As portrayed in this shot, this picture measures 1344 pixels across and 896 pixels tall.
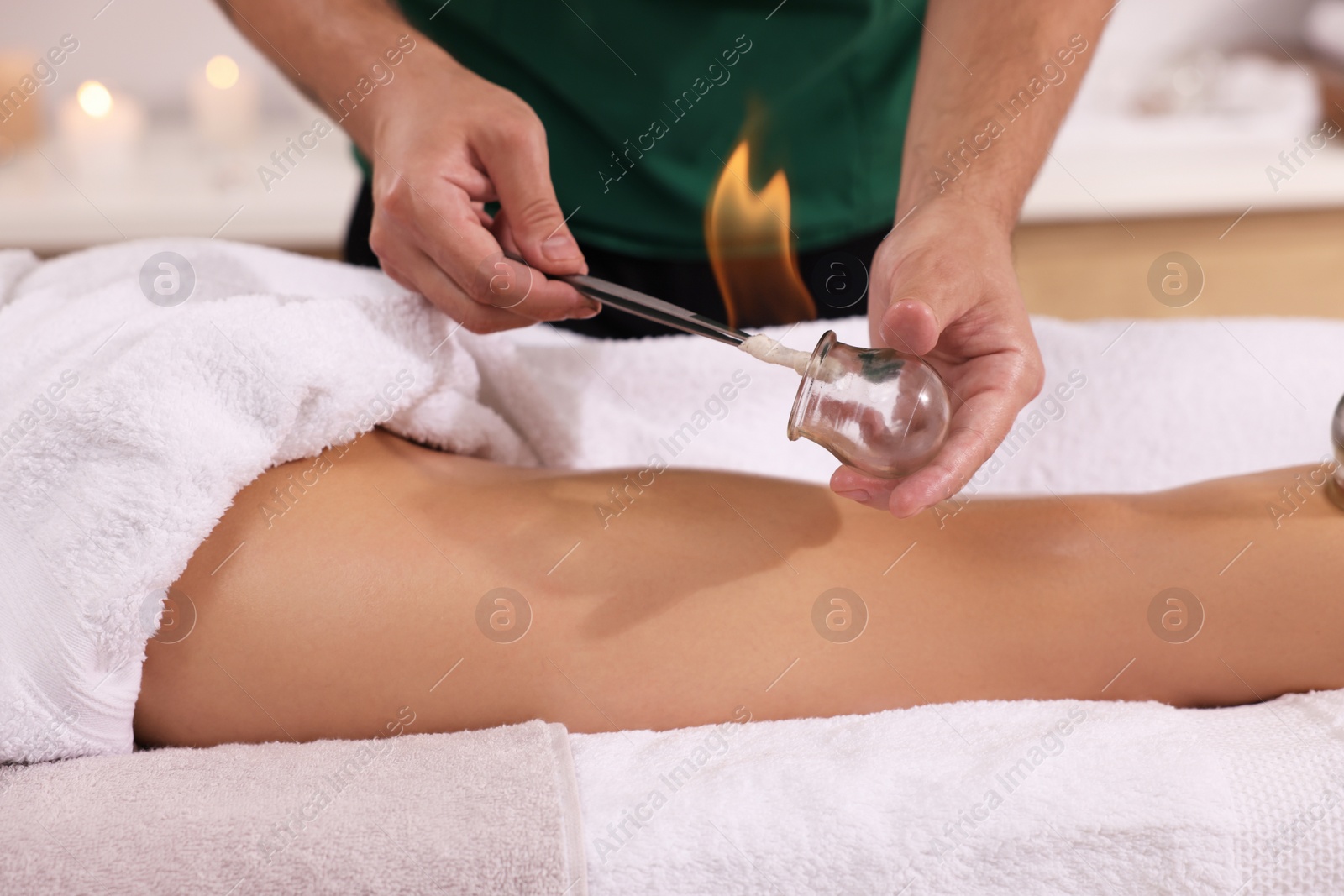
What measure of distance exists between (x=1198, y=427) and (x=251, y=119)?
69.3 inches

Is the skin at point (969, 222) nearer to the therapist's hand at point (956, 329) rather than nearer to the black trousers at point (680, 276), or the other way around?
the therapist's hand at point (956, 329)

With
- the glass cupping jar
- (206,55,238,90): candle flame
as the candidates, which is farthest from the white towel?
(206,55,238,90): candle flame

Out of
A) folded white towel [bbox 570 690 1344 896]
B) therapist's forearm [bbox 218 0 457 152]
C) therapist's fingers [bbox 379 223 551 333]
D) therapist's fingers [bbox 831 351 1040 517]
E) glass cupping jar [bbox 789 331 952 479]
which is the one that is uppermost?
therapist's forearm [bbox 218 0 457 152]

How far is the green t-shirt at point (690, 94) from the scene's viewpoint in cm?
89

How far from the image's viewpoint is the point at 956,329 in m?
0.60

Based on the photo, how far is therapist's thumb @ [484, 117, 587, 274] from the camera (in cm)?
63

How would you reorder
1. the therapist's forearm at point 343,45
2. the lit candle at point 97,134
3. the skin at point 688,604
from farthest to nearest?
the lit candle at point 97,134, the therapist's forearm at point 343,45, the skin at point 688,604

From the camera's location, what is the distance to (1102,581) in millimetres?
598

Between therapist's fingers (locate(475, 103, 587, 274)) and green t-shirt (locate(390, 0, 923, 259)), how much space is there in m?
0.28

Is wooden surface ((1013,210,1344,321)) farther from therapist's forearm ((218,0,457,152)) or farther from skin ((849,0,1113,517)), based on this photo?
therapist's forearm ((218,0,457,152))

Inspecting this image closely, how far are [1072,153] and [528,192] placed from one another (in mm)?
1361

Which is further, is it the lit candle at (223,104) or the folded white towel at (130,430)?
the lit candle at (223,104)

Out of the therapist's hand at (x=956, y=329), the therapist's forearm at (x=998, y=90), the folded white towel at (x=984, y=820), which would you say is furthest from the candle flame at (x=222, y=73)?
the folded white towel at (x=984, y=820)

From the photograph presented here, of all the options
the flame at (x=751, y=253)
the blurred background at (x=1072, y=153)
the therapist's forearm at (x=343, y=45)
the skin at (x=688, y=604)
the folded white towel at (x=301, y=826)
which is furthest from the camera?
the blurred background at (x=1072, y=153)
